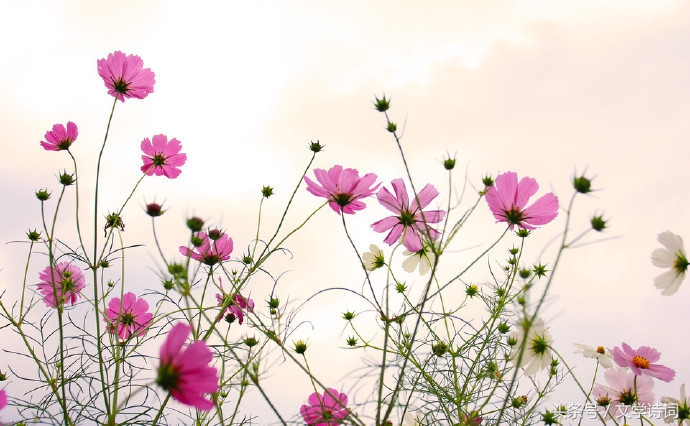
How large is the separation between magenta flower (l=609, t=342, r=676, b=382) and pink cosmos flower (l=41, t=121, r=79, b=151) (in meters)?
1.50

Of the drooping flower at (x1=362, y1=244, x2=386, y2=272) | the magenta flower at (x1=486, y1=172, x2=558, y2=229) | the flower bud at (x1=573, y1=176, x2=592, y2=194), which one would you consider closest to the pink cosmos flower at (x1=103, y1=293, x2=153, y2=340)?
the drooping flower at (x1=362, y1=244, x2=386, y2=272)

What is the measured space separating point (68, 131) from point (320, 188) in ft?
2.84

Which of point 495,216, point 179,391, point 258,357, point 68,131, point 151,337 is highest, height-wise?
point 68,131

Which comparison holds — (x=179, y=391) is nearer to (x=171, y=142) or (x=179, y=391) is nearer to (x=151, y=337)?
(x=151, y=337)

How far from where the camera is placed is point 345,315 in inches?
61.1

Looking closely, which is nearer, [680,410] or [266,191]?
[680,410]

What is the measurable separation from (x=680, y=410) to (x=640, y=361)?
0.26 m

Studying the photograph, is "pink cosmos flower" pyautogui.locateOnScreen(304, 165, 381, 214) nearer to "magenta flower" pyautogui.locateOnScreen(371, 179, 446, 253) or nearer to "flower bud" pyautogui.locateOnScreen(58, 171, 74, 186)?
"magenta flower" pyautogui.locateOnScreen(371, 179, 446, 253)

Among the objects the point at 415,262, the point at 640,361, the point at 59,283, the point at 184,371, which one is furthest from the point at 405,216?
the point at 59,283

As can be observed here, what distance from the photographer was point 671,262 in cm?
103

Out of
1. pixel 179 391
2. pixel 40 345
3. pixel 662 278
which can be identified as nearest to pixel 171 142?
pixel 40 345

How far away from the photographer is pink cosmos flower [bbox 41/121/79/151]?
145cm

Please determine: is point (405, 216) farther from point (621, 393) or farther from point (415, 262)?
point (621, 393)

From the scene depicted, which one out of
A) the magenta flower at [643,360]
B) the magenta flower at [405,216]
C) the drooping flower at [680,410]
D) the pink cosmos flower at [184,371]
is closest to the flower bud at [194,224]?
the pink cosmos flower at [184,371]
